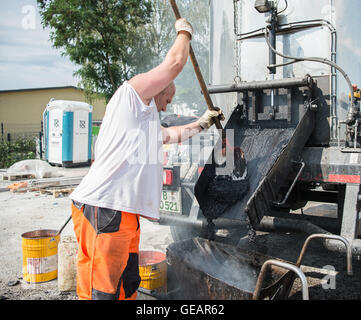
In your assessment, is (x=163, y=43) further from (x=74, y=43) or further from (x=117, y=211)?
(x=117, y=211)

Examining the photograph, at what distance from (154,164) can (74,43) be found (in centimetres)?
1309

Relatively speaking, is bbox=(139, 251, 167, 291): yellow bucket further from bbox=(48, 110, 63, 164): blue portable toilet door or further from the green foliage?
the green foliage

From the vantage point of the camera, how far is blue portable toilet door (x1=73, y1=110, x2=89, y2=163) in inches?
486

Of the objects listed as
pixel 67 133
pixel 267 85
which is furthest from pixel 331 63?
pixel 67 133

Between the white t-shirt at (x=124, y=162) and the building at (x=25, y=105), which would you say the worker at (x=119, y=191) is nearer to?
the white t-shirt at (x=124, y=162)

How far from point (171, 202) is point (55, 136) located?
9.74m

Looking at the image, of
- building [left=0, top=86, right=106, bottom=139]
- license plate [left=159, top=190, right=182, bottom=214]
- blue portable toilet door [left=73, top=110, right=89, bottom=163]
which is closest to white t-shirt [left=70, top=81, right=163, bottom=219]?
license plate [left=159, top=190, right=182, bottom=214]

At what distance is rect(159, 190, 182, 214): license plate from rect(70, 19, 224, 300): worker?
5.17 ft

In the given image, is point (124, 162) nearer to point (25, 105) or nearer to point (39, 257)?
point (39, 257)

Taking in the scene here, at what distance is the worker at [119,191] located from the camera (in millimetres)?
1998

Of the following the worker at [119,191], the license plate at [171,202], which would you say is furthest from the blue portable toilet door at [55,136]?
the worker at [119,191]

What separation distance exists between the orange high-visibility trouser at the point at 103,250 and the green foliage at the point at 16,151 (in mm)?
13779
